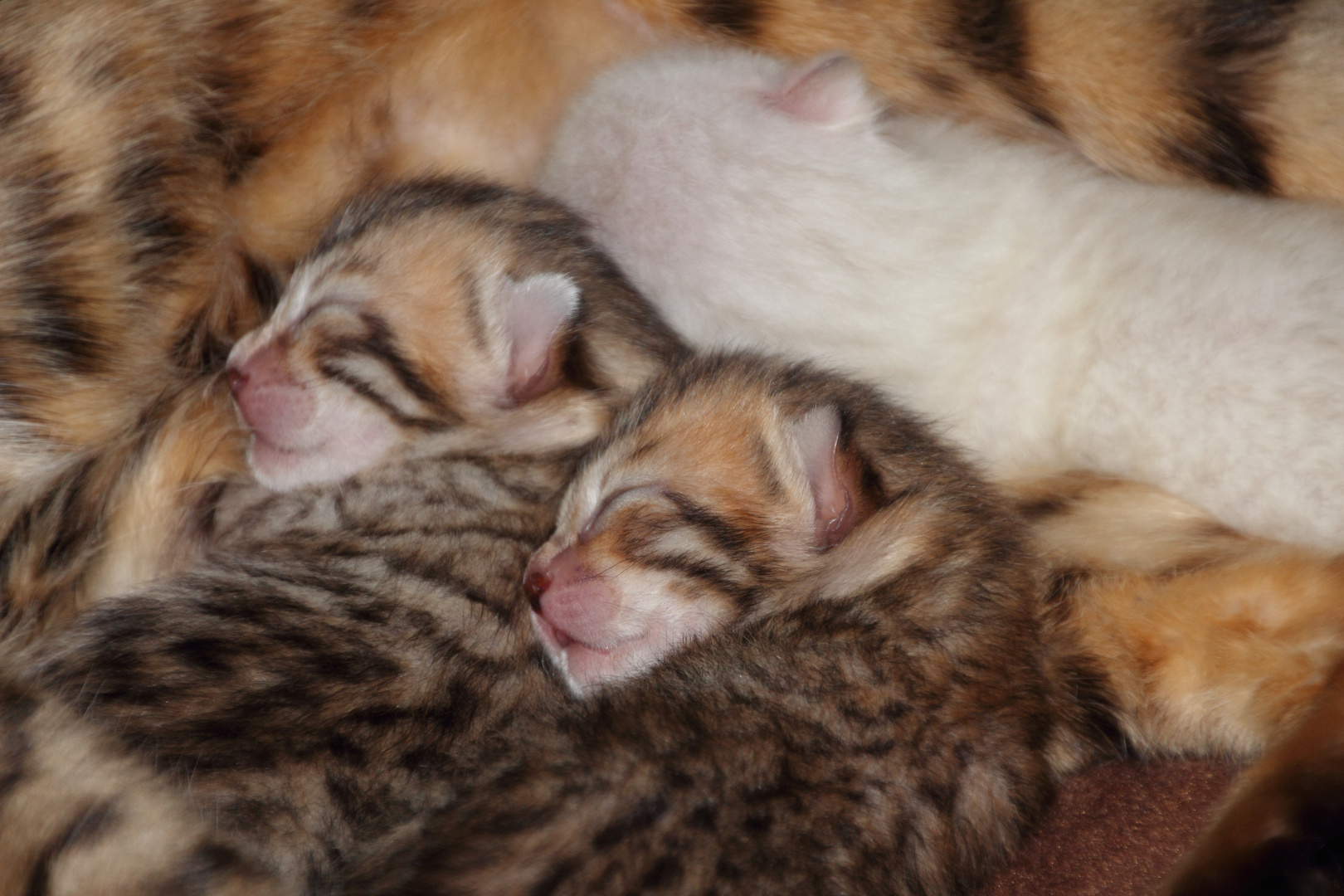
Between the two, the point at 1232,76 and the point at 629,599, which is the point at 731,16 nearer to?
the point at 1232,76

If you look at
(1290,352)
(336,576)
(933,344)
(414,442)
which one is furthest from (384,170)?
(1290,352)

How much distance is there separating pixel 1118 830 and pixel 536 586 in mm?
582

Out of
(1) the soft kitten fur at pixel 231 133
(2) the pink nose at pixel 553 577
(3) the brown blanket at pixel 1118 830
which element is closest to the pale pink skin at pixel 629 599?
(2) the pink nose at pixel 553 577

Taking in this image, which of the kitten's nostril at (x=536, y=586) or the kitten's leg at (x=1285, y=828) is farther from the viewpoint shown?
the kitten's nostril at (x=536, y=586)

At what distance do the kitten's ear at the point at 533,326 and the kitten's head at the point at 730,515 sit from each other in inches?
5.6

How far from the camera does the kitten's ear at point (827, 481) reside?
135 centimetres

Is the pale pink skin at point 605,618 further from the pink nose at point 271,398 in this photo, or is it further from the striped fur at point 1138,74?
the striped fur at point 1138,74

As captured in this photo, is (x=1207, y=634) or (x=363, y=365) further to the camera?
(x=363, y=365)

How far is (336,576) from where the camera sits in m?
1.36

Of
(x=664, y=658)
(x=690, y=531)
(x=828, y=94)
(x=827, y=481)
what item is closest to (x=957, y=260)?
(x=828, y=94)

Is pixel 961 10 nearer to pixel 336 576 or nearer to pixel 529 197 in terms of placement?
pixel 529 197

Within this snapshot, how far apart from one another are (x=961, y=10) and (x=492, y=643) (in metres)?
0.89

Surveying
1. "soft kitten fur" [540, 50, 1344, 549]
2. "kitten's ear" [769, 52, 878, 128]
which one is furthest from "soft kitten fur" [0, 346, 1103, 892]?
"kitten's ear" [769, 52, 878, 128]

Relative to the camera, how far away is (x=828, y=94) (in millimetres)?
1540
